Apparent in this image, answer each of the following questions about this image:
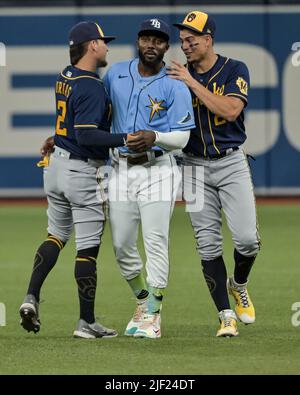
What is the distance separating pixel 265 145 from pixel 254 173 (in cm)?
49

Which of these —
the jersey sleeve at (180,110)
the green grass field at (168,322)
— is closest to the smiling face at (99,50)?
the jersey sleeve at (180,110)

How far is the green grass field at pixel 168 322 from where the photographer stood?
643 cm

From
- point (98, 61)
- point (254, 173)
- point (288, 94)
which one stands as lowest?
point (254, 173)

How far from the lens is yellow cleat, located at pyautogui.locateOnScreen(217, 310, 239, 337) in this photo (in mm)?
7438

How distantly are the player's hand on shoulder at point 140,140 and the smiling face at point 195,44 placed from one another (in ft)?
2.52

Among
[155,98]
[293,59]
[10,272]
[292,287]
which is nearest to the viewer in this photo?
[155,98]

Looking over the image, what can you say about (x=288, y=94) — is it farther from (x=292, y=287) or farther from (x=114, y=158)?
(x=114, y=158)

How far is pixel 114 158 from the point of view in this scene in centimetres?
763

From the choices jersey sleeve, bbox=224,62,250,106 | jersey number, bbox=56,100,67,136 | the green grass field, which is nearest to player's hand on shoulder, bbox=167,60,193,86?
jersey sleeve, bbox=224,62,250,106

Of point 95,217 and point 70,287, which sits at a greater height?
point 95,217

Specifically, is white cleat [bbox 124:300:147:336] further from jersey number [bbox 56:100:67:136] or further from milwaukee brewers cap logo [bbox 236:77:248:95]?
milwaukee brewers cap logo [bbox 236:77:248:95]

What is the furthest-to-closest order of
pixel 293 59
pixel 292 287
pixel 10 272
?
1. pixel 293 59
2. pixel 10 272
3. pixel 292 287

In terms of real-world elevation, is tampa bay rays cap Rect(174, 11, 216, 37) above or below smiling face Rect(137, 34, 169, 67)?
above
